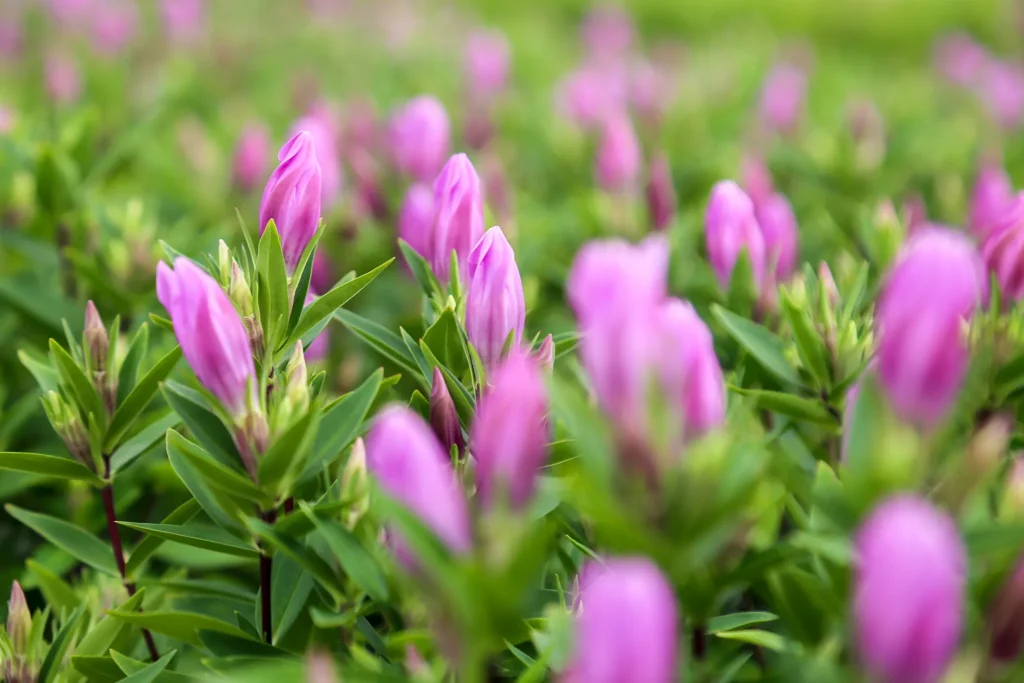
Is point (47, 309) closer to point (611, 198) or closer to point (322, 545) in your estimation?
point (322, 545)

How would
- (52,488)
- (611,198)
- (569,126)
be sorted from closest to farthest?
(52,488) < (611,198) < (569,126)

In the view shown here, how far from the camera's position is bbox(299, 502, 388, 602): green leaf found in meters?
0.88

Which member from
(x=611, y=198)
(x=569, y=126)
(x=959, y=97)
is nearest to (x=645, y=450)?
(x=611, y=198)

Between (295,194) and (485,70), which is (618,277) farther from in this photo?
(485,70)

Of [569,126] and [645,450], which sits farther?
[569,126]

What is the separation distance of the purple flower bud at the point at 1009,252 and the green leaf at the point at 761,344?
0.28 m

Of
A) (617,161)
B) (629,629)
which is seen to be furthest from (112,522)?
(617,161)

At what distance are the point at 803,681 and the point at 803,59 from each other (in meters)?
4.38

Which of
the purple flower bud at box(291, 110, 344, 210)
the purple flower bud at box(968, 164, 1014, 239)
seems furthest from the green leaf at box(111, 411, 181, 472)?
the purple flower bud at box(968, 164, 1014, 239)

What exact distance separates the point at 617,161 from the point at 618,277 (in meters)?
1.58

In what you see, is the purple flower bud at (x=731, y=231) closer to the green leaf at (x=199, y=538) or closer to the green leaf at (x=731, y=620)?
the green leaf at (x=731, y=620)

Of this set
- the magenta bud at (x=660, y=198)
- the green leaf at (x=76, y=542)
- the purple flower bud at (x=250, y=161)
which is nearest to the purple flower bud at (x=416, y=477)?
the green leaf at (x=76, y=542)

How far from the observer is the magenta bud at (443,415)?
99cm

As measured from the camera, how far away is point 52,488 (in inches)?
62.4
